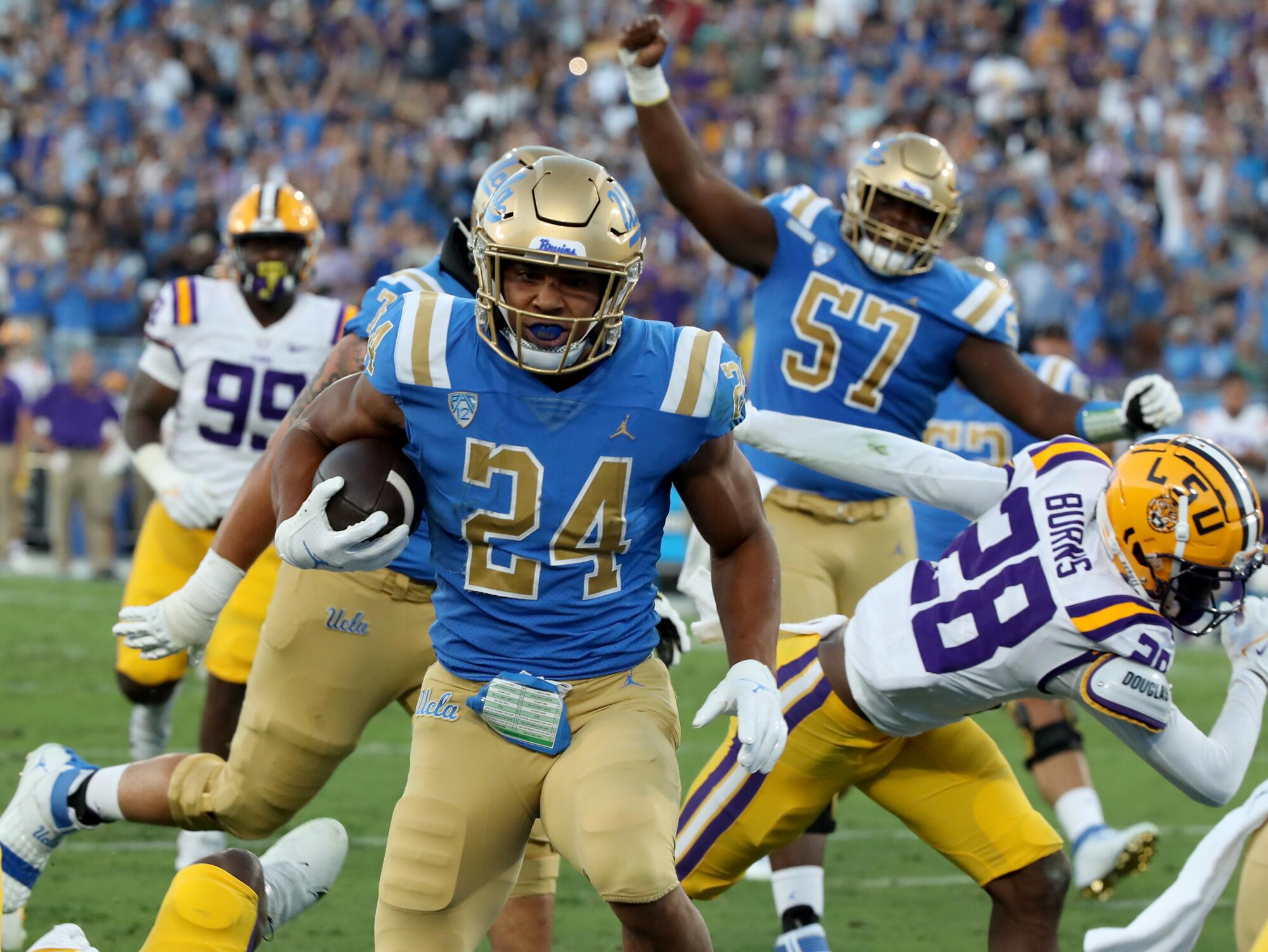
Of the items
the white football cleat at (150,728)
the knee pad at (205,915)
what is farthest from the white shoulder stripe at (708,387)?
the white football cleat at (150,728)

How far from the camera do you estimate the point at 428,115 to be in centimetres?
1702

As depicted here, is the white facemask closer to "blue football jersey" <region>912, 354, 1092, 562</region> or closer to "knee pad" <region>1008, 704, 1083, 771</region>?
"blue football jersey" <region>912, 354, 1092, 562</region>

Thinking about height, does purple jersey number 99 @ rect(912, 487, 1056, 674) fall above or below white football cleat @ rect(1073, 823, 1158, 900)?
above

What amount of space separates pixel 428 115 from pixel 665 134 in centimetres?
1246

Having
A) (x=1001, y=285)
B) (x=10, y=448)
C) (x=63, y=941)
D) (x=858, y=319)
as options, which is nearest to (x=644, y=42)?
(x=858, y=319)

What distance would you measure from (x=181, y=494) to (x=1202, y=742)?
3.33 metres

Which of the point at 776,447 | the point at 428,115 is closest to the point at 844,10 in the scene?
the point at 428,115

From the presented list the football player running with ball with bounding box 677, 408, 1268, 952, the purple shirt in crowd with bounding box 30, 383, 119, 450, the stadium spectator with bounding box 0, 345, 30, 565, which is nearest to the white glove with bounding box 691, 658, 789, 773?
the football player running with ball with bounding box 677, 408, 1268, 952

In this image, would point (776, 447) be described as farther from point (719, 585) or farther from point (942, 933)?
point (942, 933)

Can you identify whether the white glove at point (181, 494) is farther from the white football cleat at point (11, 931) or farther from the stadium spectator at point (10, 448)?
the stadium spectator at point (10, 448)

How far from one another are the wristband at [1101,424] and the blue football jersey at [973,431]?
108cm

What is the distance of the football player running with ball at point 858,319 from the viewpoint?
4.98m

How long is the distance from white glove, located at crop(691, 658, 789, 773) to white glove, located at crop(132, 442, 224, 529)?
2687mm

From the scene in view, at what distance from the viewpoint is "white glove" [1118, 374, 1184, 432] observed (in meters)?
4.83
